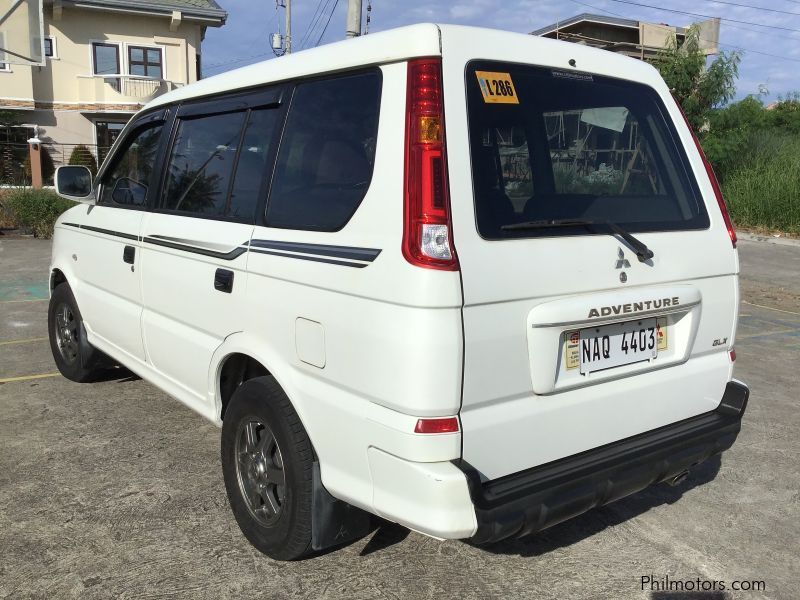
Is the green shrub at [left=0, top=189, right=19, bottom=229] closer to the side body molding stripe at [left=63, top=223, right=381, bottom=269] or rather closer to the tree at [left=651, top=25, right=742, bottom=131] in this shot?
the side body molding stripe at [left=63, top=223, right=381, bottom=269]

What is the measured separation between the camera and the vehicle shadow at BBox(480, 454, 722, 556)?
315 centimetres

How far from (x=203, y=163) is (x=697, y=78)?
61.5 feet

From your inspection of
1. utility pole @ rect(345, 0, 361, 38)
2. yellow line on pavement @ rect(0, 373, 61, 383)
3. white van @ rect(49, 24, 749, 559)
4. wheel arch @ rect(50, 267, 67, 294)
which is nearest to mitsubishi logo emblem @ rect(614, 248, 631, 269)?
white van @ rect(49, 24, 749, 559)

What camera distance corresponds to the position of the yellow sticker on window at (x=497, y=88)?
97.3 inches

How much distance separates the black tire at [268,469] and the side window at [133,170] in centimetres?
162

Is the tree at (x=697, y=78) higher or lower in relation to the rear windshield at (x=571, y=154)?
higher

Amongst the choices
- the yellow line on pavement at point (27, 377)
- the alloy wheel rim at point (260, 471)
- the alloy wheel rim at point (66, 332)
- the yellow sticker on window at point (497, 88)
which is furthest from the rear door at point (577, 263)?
the yellow line on pavement at point (27, 377)

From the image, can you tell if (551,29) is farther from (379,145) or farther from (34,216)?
(379,145)

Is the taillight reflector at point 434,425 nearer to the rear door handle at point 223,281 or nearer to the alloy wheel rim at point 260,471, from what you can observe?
the alloy wheel rim at point 260,471

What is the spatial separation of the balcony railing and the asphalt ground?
25.9 meters

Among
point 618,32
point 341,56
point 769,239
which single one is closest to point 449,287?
point 341,56

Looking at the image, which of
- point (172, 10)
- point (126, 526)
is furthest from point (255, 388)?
point (172, 10)

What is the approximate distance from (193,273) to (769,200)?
646 inches

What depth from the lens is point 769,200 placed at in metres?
16.5
